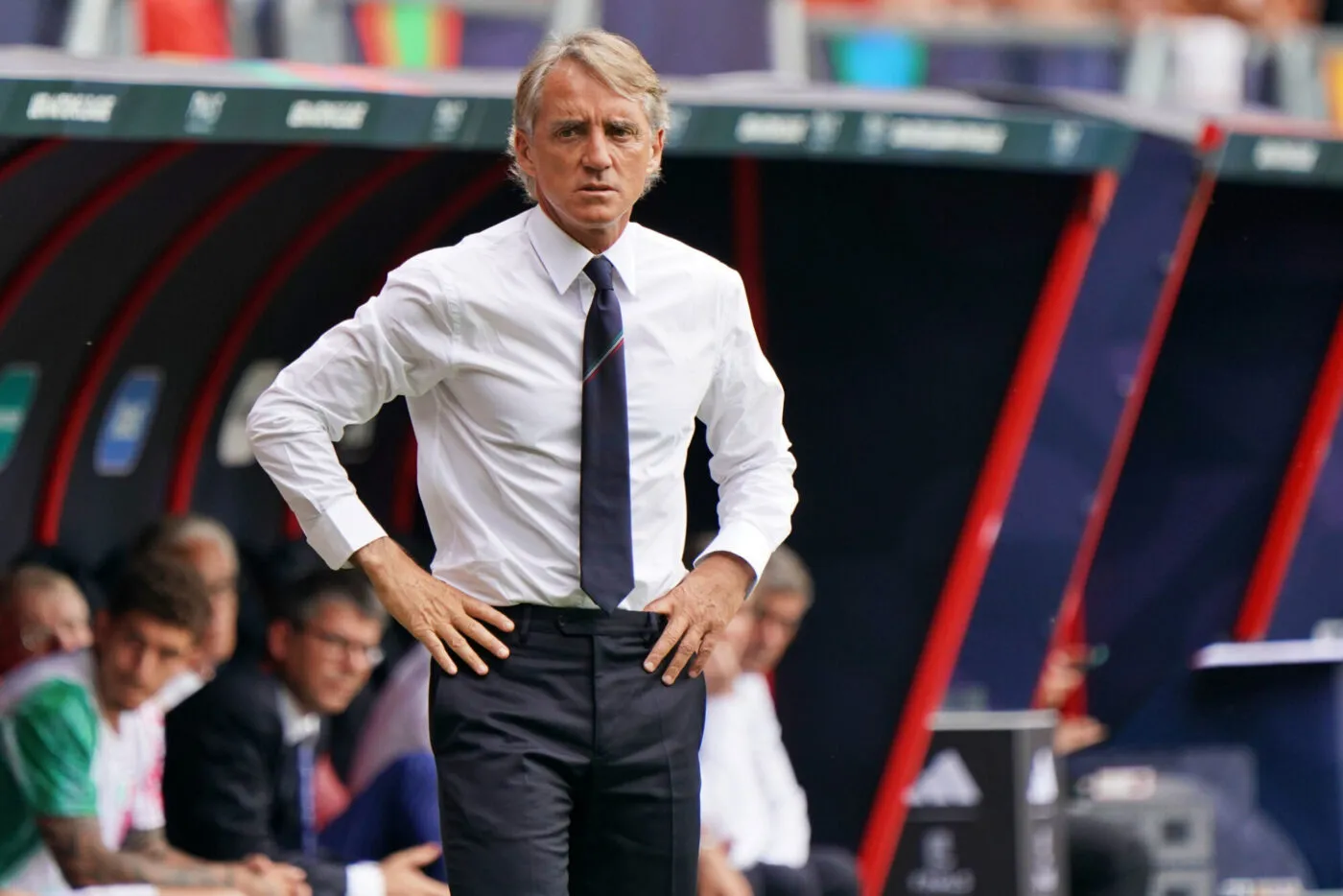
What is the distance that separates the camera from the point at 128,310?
25.0 feet

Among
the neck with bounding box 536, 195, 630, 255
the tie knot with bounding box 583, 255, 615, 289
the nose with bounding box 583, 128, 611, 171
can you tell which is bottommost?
the tie knot with bounding box 583, 255, 615, 289

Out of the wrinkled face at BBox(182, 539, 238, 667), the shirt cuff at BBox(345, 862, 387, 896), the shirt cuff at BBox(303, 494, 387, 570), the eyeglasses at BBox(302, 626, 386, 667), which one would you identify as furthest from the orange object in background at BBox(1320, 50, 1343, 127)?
the shirt cuff at BBox(303, 494, 387, 570)

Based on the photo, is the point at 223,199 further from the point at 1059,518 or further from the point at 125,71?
the point at 1059,518

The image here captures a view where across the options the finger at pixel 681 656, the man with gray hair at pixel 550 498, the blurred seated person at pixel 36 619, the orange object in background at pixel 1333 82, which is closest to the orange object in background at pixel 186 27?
the blurred seated person at pixel 36 619

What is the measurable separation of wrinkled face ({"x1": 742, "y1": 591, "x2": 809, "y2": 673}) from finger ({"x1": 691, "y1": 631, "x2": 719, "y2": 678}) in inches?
128

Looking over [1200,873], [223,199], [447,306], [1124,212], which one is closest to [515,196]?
[223,199]

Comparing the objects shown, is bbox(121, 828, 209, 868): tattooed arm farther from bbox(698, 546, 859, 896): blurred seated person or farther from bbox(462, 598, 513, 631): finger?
bbox(462, 598, 513, 631): finger

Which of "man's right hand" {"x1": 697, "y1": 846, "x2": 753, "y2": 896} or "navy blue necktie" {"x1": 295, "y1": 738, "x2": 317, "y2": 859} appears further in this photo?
"man's right hand" {"x1": 697, "y1": 846, "x2": 753, "y2": 896}

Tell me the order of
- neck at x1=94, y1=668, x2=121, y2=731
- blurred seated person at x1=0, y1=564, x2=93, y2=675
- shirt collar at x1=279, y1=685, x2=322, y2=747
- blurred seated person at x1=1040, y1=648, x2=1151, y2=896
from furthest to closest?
blurred seated person at x1=1040, y1=648, x2=1151, y2=896, blurred seated person at x1=0, y1=564, x2=93, y2=675, shirt collar at x1=279, y1=685, x2=322, y2=747, neck at x1=94, y1=668, x2=121, y2=731

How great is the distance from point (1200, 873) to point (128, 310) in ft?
11.7

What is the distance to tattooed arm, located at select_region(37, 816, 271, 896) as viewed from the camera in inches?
230

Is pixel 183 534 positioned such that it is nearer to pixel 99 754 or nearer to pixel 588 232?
pixel 99 754

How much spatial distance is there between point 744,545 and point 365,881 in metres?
2.36

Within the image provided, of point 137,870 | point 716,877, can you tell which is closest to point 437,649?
point 137,870
